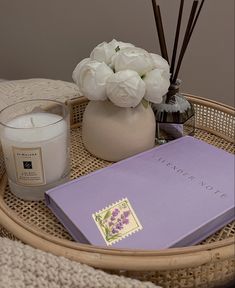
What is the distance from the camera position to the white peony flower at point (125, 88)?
Result: 0.50 meters

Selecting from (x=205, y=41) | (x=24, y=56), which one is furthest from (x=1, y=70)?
(x=205, y=41)

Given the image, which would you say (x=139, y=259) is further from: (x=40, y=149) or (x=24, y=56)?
(x=24, y=56)

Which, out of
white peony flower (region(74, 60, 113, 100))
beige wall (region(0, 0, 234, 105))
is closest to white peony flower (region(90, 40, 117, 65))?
white peony flower (region(74, 60, 113, 100))

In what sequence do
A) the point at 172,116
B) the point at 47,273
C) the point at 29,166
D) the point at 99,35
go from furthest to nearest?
the point at 99,35, the point at 172,116, the point at 29,166, the point at 47,273

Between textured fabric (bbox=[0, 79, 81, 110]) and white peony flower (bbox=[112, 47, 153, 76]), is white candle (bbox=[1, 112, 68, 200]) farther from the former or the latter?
textured fabric (bbox=[0, 79, 81, 110])

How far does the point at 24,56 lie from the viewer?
1.23 meters

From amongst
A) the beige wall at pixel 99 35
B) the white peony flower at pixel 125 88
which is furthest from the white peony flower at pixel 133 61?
the beige wall at pixel 99 35

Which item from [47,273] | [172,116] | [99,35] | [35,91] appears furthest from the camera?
[99,35]

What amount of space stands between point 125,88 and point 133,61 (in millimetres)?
38

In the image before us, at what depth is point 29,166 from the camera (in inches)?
18.7

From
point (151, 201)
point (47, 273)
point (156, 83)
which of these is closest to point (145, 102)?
point (156, 83)

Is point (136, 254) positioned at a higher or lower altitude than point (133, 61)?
lower

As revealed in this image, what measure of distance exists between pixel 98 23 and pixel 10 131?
28.3 inches

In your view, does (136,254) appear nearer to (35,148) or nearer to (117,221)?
(117,221)
